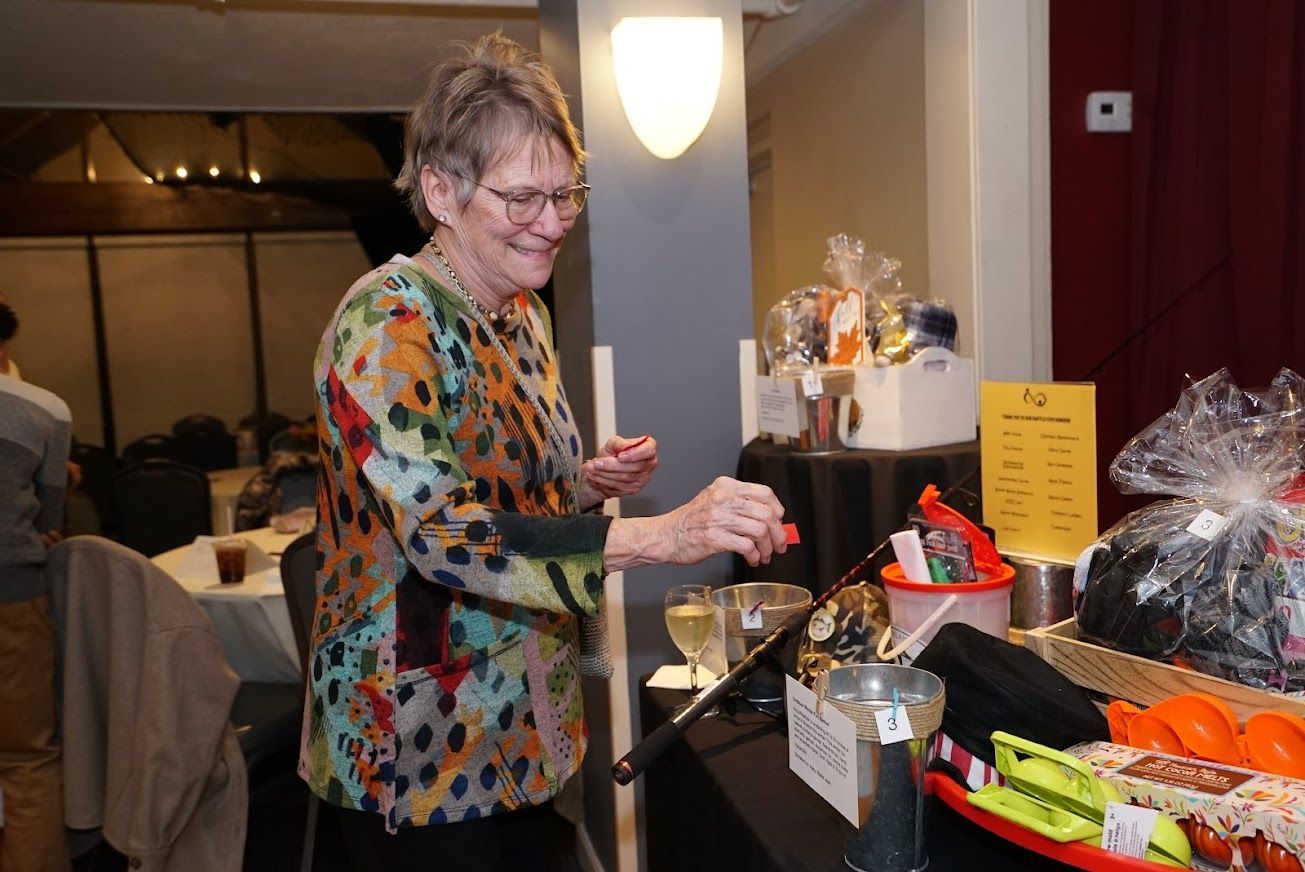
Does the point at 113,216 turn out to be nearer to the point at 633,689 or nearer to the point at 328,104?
the point at 328,104

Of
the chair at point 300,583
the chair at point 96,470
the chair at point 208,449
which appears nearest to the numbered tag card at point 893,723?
the chair at point 300,583

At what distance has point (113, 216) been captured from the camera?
26.9ft

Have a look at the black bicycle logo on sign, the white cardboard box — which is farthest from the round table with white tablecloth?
the black bicycle logo on sign

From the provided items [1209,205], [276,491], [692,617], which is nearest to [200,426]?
[276,491]

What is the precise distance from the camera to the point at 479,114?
1.24 metres

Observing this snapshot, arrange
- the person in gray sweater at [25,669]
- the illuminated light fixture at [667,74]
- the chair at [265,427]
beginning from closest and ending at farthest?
1. the illuminated light fixture at [667,74]
2. the person in gray sweater at [25,669]
3. the chair at [265,427]

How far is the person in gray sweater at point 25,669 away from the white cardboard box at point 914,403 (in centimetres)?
192

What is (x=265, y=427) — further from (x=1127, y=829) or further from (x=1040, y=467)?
(x=1127, y=829)

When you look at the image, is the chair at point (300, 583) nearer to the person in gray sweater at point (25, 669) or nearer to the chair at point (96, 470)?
the person in gray sweater at point (25, 669)

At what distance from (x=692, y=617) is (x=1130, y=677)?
0.52 metres

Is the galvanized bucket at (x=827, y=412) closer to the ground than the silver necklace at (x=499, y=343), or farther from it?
closer to the ground

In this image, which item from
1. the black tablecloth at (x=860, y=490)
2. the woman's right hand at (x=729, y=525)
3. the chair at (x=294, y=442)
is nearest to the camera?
the woman's right hand at (x=729, y=525)

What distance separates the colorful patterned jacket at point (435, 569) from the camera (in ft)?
3.55

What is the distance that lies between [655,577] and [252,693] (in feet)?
3.74
